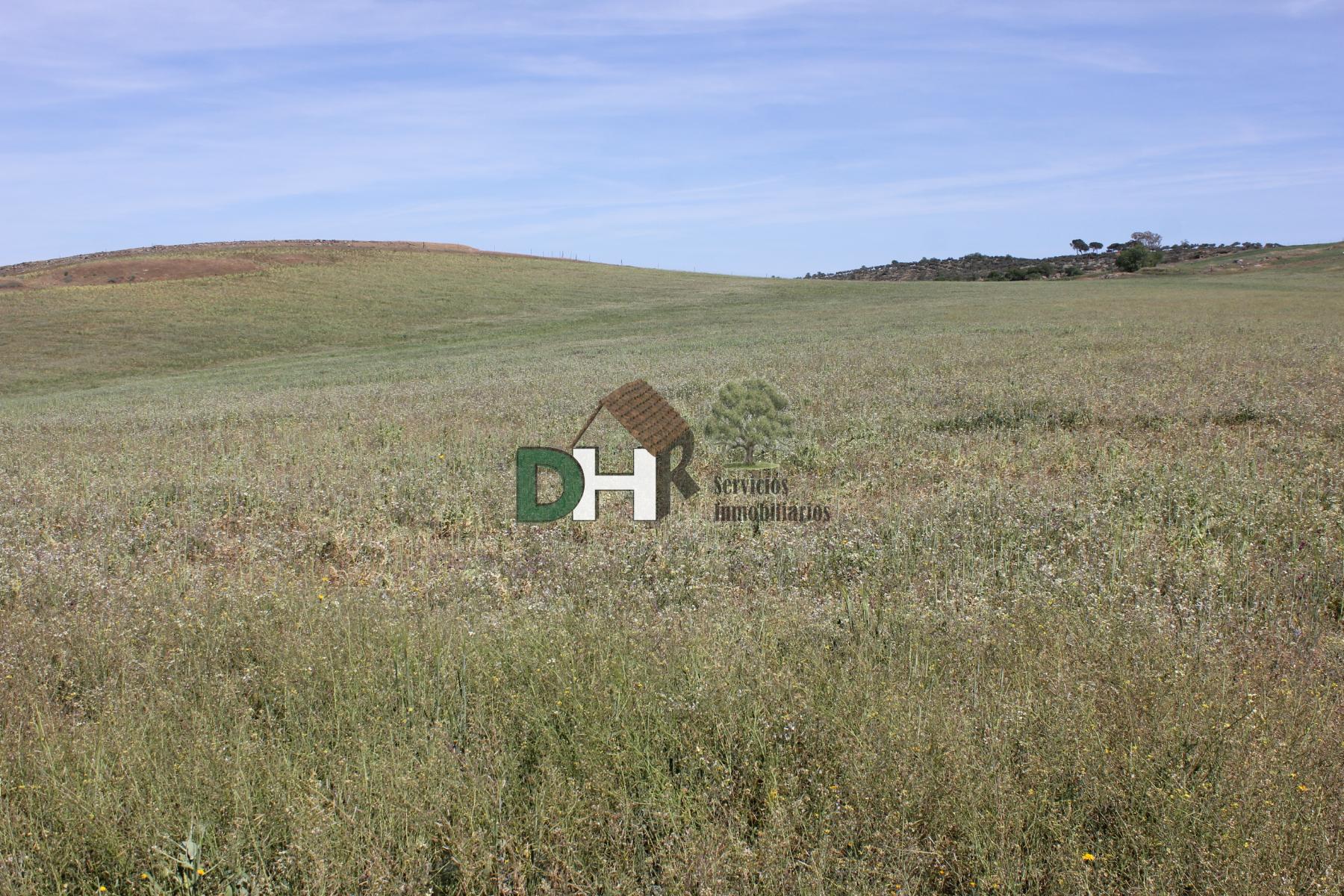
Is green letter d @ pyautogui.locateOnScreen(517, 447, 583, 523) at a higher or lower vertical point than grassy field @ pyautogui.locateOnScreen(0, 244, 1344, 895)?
higher

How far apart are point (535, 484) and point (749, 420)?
3.32 m

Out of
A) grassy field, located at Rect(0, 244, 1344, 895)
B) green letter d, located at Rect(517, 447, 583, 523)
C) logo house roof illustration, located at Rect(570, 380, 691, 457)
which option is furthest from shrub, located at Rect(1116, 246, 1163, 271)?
green letter d, located at Rect(517, 447, 583, 523)

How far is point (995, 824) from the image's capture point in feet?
9.87

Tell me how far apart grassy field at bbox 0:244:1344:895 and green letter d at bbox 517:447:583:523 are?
242 millimetres

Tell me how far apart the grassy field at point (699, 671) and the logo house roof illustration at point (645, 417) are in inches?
25.8

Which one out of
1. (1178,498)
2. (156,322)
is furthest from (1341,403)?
(156,322)

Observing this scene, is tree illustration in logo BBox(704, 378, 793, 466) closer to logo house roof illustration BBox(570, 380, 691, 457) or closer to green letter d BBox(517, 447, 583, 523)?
logo house roof illustration BBox(570, 380, 691, 457)

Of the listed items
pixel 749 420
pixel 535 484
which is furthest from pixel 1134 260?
pixel 535 484

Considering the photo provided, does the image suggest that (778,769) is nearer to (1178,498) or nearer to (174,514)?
(1178,498)

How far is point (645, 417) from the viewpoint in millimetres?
12383

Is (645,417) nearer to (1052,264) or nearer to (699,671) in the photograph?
(699,671)

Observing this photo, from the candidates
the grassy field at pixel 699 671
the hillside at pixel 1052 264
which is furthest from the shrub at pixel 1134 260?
the grassy field at pixel 699 671

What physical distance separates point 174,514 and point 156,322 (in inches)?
1791

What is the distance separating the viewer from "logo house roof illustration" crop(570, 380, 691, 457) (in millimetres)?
10690
